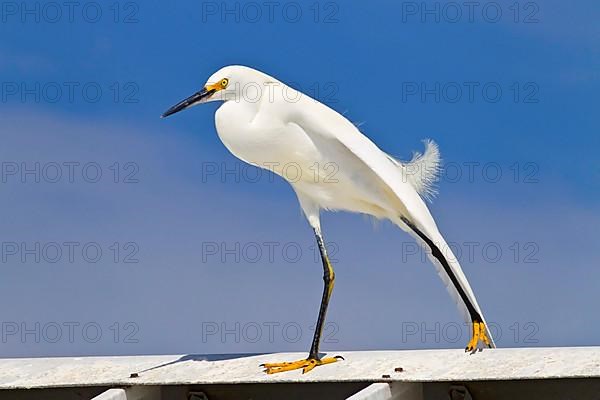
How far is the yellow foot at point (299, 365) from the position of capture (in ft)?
21.3

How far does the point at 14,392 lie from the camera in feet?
21.8

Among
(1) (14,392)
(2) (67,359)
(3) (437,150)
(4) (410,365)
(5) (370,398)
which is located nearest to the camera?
(5) (370,398)

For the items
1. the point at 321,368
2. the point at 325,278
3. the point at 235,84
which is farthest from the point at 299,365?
the point at 235,84

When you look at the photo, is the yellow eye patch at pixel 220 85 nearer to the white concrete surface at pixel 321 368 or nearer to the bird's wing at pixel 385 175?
the bird's wing at pixel 385 175

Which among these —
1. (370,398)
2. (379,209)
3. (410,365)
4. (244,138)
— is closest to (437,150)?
(379,209)

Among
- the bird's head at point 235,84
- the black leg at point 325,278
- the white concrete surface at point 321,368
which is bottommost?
the white concrete surface at point 321,368

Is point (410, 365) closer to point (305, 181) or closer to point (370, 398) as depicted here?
point (370, 398)

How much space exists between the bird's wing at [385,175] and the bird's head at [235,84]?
31 centimetres

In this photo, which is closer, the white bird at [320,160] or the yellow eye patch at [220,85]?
the white bird at [320,160]

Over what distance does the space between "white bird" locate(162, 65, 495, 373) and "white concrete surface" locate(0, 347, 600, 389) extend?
505 mm

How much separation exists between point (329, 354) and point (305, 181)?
1146mm

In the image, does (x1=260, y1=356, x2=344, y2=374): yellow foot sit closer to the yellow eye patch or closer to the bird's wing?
the bird's wing

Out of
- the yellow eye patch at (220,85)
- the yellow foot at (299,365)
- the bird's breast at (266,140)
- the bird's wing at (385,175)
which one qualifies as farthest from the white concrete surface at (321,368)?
the yellow eye patch at (220,85)

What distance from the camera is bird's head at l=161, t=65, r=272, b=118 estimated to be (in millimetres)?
7199
